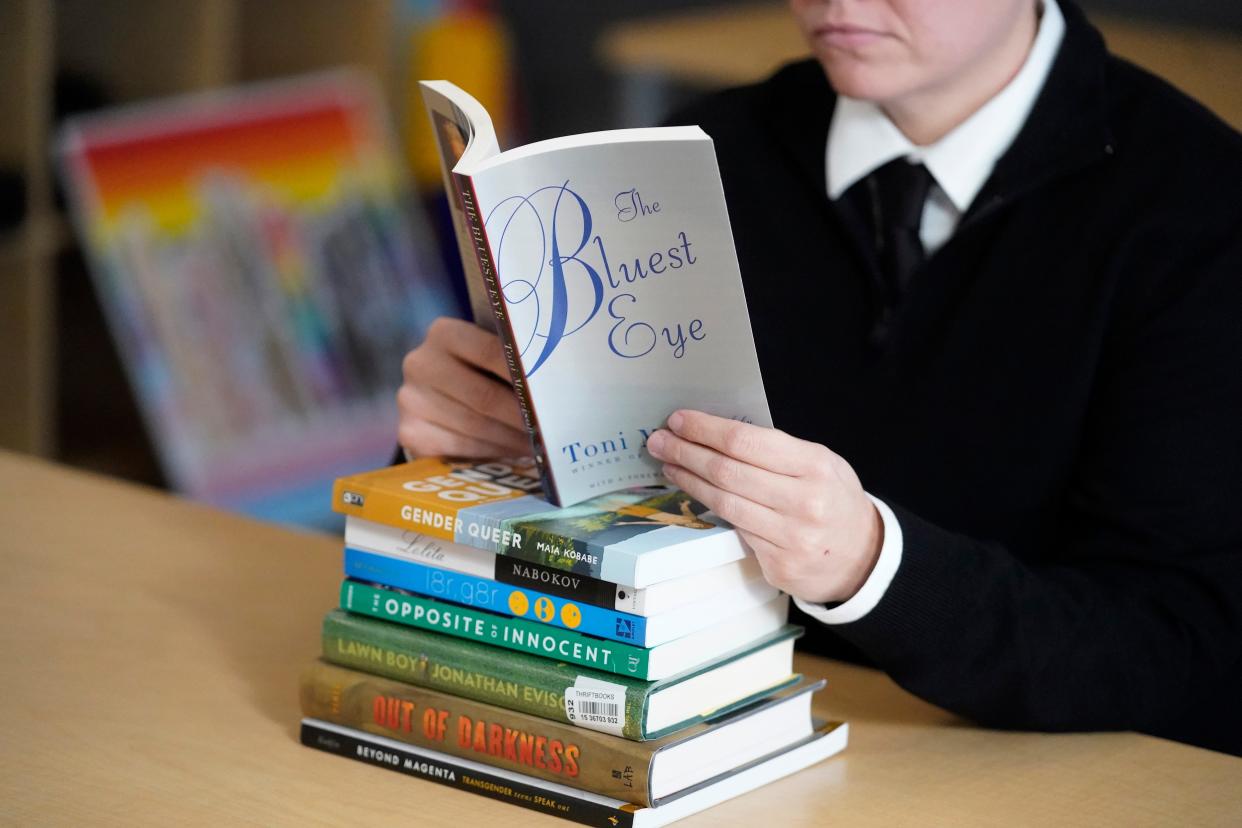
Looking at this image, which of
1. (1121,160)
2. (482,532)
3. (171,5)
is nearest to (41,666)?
(482,532)

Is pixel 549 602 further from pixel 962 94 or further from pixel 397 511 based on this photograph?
pixel 962 94

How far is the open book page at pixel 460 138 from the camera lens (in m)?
0.92

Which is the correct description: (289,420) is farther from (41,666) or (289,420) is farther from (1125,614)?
(1125,614)

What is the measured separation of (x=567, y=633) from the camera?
0.97 metres

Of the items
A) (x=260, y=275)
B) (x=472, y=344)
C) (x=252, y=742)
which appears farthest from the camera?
(x=260, y=275)

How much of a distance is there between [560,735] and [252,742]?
24 centimetres

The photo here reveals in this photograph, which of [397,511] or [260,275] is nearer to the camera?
[397,511]

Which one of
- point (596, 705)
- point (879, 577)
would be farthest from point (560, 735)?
point (879, 577)

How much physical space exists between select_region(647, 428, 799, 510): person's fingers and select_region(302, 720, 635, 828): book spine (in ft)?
0.66

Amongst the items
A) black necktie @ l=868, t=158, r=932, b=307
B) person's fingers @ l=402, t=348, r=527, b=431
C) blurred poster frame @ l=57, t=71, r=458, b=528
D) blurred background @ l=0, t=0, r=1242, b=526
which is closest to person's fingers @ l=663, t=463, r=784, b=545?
person's fingers @ l=402, t=348, r=527, b=431

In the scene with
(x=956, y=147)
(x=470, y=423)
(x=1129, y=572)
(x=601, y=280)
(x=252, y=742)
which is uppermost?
(x=956, y=147)

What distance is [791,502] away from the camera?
96 centimetres

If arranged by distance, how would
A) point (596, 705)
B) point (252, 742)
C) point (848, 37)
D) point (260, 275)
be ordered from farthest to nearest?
point (260, 275), point (848, 37), point (252, 742), point (596, 705)

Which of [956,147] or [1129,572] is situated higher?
[956,147]
